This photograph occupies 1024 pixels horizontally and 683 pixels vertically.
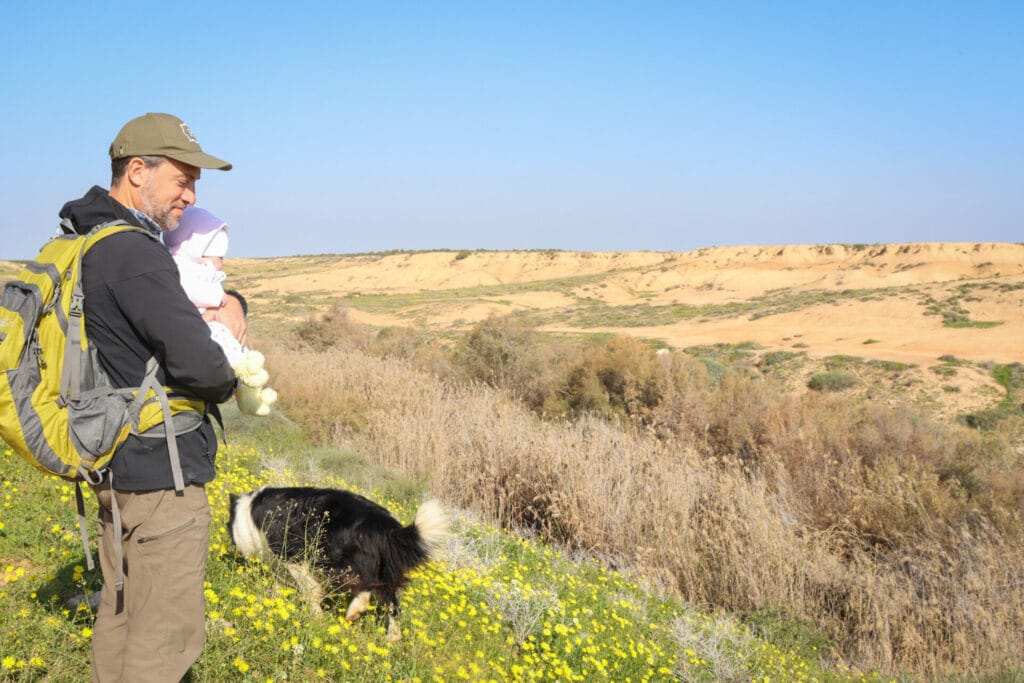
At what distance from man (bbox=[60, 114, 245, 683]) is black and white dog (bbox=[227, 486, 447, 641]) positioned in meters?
1.40

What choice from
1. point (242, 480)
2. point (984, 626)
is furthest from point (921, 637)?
point (242, 480)

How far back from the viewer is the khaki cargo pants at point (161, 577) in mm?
2092

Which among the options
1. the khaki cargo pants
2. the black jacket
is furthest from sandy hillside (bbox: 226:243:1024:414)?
the black jacket

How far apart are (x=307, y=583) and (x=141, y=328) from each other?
2151mm

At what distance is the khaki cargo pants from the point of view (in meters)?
2.09

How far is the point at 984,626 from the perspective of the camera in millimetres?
5520

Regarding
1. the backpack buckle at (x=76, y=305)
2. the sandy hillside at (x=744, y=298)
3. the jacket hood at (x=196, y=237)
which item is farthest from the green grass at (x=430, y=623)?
the sandy hillside at (x=744, y=298)

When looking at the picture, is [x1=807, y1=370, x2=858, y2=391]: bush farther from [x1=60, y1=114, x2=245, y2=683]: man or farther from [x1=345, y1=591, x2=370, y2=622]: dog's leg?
[x1=60, y1=114, x2=245, y2=683]: man

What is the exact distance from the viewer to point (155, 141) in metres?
2.07

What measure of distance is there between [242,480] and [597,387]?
7075mm

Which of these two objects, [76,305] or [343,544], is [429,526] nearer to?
[343,544]

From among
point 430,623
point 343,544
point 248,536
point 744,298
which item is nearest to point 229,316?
point 343,544

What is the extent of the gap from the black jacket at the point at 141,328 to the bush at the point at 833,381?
55.5 feet

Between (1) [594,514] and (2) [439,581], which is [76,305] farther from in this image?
(1) [594,514]
